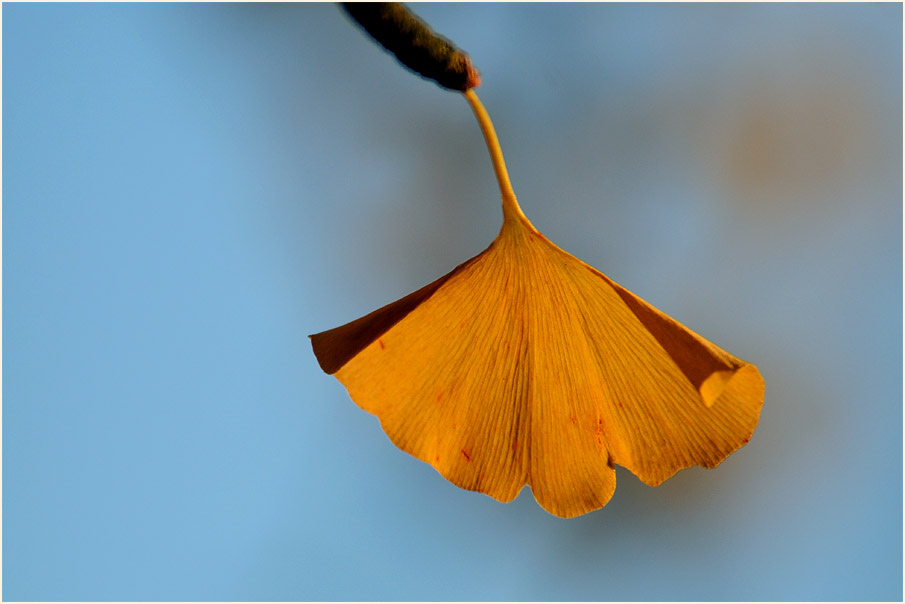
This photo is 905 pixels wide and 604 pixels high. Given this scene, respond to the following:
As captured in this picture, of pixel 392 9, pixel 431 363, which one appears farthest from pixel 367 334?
pixel 392 9

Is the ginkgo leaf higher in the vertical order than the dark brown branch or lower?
lower

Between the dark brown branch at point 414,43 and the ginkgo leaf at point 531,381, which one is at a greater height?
the dark brown branch at point 414,43

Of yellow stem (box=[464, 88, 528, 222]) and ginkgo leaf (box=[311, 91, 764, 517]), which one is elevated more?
yellow stem (box=[464, 88, 528, 222])
